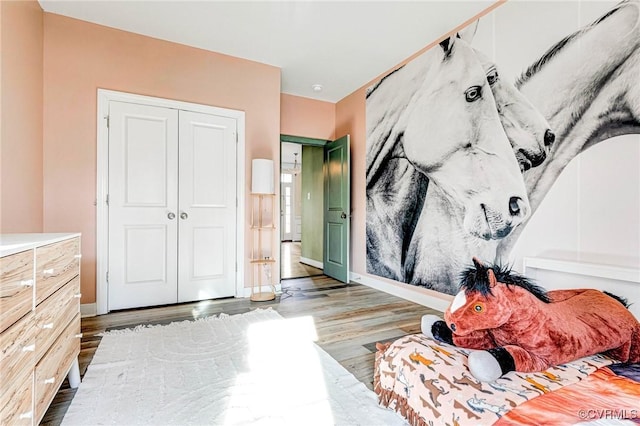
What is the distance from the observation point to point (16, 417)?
957mm

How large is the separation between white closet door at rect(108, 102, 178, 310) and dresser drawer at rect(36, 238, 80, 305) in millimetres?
1427

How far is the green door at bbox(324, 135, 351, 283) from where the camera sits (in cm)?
421

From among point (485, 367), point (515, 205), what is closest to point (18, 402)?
point (485, 367)

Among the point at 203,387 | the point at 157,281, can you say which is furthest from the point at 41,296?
the point at 157,281

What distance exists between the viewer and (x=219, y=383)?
1665 mm

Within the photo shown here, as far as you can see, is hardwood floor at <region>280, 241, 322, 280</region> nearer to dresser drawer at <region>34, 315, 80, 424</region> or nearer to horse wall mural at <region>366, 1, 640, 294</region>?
horse wall mural at <region>366, 1, 640, 294</region>

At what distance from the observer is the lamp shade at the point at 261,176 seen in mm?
3334

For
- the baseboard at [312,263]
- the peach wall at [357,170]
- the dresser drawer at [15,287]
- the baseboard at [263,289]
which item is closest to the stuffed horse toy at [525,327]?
the dresser drawer at [15,287]

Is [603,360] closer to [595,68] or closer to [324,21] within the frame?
[595,68]

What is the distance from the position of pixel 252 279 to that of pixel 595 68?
3.49 m

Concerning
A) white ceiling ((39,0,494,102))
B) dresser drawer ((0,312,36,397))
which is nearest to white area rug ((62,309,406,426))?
dresser drawer ((0,312,36,397))

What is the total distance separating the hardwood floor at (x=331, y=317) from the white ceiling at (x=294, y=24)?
2.80 m

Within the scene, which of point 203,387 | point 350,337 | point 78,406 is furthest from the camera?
point 350,337

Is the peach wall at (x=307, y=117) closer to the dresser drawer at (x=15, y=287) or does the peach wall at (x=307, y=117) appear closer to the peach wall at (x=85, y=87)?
the peach wall at (x=85, y=87)
